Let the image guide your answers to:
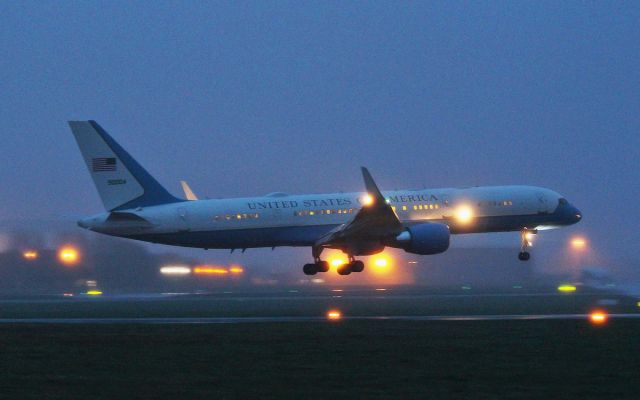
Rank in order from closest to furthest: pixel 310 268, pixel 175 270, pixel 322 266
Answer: pixel 310 268, pixel 322 266, pixel 175 270

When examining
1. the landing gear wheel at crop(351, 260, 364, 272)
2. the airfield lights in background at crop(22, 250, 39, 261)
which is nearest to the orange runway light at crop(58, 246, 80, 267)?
the airfield lights in background at crop(22, 250, 39, 261)

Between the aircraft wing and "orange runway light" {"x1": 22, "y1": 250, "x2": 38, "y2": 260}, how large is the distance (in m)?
18.9

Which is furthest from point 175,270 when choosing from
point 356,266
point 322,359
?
point 322,359

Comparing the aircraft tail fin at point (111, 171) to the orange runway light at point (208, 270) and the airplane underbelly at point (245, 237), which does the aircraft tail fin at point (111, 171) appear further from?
the orange runway light at point (208, 270)

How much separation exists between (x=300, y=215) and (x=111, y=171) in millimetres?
9234

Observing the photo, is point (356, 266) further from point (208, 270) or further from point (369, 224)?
point (208, 270)

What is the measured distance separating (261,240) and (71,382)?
2949 cm

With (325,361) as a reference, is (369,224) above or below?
above

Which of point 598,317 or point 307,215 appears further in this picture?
point 307,215

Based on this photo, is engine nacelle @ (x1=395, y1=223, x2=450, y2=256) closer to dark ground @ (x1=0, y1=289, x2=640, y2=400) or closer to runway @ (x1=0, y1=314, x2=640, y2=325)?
dark ground @ (x1=0, y1=289, x2=640, y2=400)

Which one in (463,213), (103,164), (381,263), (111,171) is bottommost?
(111,171)

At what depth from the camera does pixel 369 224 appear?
45344 millimetres

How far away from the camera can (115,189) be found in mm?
44375

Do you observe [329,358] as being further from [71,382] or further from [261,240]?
[261,240]
